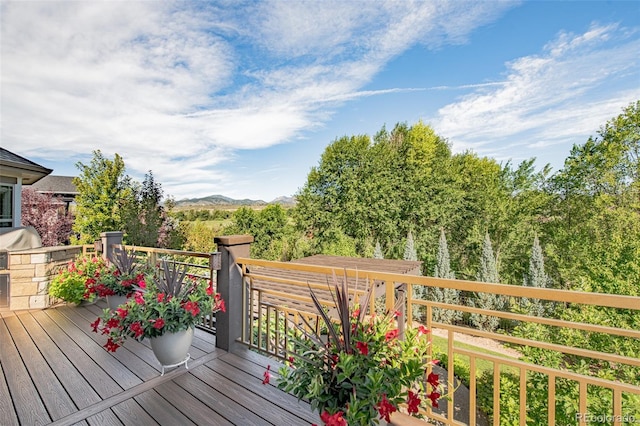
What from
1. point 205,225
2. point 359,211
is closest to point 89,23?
point 205,225

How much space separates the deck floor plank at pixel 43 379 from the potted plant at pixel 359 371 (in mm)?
1959

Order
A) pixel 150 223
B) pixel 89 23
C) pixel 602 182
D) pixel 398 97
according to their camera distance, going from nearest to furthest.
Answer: pixel 89 23, pixel 602 182, pixel 150 223, pixel 398 97

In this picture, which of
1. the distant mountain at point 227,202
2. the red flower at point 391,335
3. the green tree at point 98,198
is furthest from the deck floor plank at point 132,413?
the distant mountain at point 227,202

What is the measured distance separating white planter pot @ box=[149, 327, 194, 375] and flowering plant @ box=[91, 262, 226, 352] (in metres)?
0.07

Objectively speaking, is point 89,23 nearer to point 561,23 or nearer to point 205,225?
point 205,225

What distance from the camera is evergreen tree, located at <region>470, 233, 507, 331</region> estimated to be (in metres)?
11.9

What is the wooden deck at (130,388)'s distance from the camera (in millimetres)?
2072

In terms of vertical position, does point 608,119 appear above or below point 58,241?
above

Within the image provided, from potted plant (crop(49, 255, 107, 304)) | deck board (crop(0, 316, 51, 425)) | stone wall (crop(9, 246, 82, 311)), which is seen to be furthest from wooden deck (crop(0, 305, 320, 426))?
stone wall (crop(9, 246, 82, 311))

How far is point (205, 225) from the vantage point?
1416 cm

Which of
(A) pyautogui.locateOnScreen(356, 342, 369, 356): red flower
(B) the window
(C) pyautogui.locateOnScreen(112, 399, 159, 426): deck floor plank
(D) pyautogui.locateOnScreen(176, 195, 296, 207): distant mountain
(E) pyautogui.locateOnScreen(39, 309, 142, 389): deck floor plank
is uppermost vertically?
(D) pyautogui.locateOnScreen(176, 195, 296, 207): distant mountain

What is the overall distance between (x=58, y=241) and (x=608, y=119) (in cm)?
2490

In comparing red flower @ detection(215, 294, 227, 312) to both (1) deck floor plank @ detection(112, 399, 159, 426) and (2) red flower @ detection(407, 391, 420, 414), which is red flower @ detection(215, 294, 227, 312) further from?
(2) red flower @ detection(407, 391, 420, 414)

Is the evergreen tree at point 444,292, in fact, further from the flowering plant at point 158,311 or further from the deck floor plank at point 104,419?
the deck floor plank at point 104,419
